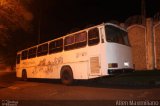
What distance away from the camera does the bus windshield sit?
48.4ft

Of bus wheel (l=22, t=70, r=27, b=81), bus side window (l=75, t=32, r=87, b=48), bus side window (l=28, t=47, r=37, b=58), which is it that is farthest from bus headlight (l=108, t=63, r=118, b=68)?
bus wheel (l=22, t=70, r=27, b=81)

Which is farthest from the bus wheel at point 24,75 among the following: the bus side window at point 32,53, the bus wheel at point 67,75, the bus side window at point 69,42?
the bus side window at point 69,42

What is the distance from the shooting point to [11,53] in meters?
43.5

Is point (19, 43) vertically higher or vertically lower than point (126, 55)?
higher

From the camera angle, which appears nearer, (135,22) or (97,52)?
(97,52)

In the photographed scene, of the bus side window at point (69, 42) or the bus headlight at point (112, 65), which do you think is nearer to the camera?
the bus headlight at point (112, 65)

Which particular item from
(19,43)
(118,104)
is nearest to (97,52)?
(118,104)

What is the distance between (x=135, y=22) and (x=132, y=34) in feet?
3.74

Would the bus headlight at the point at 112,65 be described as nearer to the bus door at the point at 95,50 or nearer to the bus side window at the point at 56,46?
the bus door at the point at 95,50

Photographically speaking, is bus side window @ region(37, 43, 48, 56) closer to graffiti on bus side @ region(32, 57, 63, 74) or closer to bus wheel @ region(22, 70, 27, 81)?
graffiti on bus side @ region(32, 57, 63, 74)

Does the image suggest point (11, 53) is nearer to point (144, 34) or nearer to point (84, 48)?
point (144, 34)

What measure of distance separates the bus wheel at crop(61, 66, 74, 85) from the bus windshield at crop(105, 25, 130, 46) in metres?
3.58

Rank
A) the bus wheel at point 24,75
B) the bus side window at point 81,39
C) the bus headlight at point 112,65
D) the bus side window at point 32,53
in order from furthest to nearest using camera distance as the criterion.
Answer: the bus wheel at point 24,75 < the bus side window at point 32,53 < the bus side window at point 81,39 < the bus headlight at point 112,65

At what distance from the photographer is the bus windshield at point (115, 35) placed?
14751 mm
